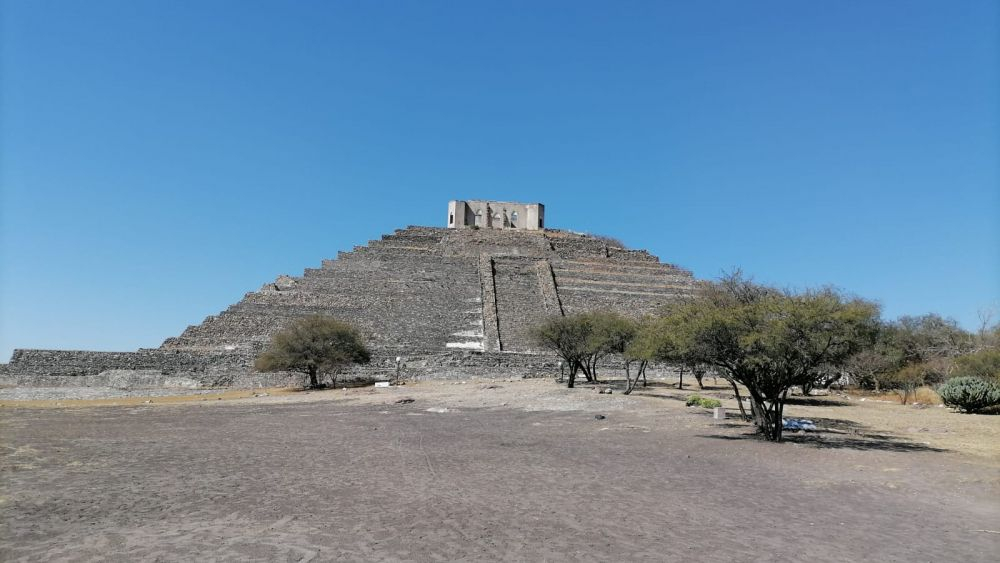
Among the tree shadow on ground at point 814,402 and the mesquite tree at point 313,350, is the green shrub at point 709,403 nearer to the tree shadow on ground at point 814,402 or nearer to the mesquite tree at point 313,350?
the tree shadow on ground at point 814,402

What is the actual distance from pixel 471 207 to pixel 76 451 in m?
60.3

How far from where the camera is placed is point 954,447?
14.2 m

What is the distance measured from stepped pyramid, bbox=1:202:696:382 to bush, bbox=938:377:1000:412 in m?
20.6

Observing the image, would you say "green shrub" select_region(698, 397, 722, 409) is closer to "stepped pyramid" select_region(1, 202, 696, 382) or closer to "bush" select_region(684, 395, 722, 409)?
"bush" select_region(684, 395, 722, 409)

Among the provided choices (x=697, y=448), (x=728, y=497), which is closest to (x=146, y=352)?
(x=697, y=448)

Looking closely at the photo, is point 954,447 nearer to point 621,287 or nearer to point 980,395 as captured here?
point 980,395

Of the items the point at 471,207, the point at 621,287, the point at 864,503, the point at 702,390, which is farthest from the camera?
the point at 471,207

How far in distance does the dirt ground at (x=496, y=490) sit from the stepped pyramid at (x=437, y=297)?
1962 centimetres

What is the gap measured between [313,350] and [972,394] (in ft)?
87.2

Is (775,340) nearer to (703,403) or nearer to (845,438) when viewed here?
(845,438)

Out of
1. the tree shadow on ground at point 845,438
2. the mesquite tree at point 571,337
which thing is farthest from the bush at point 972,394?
the mesquite tree at point 571,337

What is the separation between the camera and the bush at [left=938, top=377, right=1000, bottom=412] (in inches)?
818

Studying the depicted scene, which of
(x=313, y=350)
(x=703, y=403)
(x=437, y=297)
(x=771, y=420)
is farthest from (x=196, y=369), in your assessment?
(x=771, y=420)

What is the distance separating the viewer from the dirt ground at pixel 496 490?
259 inches
